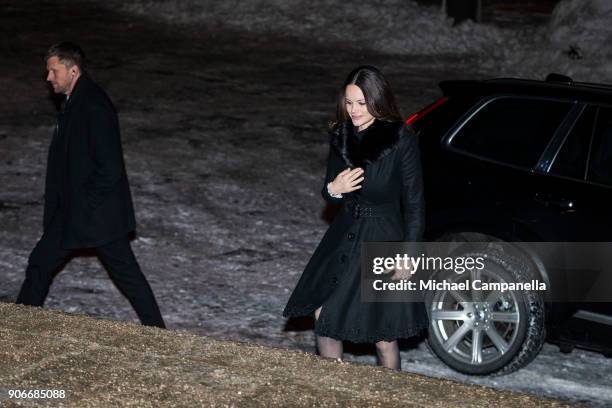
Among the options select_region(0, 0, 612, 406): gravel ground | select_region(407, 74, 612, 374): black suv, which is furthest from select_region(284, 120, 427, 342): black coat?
select_region(0, 0, 612, 406): gravel ground

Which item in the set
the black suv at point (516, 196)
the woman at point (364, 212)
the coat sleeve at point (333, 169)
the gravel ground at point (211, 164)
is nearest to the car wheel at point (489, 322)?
the black suv at point (516, 196)

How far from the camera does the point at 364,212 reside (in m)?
5.54

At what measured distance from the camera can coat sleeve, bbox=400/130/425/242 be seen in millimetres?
5461

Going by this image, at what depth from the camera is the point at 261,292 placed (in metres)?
8.27

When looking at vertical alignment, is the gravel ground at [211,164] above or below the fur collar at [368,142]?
below

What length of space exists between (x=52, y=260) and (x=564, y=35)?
12855 millimetres

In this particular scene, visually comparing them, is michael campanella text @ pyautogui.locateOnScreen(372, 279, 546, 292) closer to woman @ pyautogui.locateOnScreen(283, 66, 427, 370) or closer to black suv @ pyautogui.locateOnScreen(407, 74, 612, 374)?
black suv @ pyautogui.locateOnScreen(407, 74, 612, 374)

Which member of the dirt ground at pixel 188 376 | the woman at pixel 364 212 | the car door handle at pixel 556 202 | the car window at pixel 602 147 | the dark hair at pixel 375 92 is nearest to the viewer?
the dirt ground at pixel 188 376

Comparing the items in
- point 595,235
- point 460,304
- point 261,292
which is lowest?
point 261,292

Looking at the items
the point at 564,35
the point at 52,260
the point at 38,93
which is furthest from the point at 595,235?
the point at 564,35

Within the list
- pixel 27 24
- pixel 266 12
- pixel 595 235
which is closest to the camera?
pixel 595 235

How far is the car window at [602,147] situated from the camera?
6.36 metres

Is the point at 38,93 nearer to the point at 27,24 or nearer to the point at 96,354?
the point at 27,24

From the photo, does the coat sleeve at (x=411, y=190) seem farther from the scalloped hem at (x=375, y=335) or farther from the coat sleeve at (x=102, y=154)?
the coat sleeve at (x=102, y=154)
